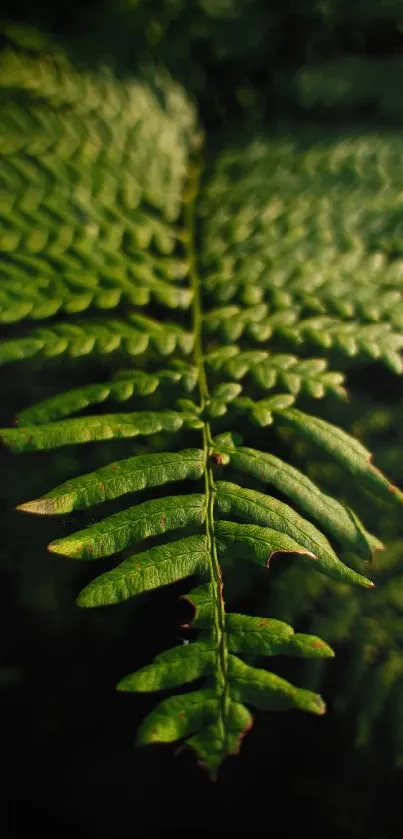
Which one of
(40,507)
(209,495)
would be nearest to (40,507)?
(40,507)

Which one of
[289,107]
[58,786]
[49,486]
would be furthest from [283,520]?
[289,107]

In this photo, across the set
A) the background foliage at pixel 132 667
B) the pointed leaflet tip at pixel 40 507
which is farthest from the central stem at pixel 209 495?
the background foliage at pixel 132 667

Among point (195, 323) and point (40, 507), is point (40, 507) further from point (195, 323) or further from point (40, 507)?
point (195, 323)

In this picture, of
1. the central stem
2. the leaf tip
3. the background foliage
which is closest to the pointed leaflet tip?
the leaf tip

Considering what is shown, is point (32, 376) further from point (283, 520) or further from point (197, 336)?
point (283, 520)

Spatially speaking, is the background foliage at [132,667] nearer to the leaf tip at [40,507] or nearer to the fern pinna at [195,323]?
the fern pinna at [195,323]
